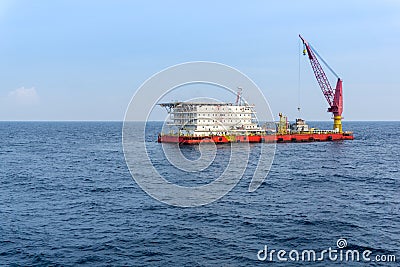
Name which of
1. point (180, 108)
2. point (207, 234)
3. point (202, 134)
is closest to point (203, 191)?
point (207, 234)

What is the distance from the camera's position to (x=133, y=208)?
124ft

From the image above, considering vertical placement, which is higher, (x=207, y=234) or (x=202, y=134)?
(x=202, y=134)

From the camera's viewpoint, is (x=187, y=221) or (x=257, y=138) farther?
(x=257, y=138)

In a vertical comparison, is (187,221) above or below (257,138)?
below

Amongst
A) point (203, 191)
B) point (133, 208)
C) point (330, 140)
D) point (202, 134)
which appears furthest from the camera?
point (330, 140)

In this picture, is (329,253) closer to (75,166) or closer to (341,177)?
(341,177)

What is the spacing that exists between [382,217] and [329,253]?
11076 millimetres

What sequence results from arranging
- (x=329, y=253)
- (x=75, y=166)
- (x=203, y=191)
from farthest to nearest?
(x=75, y=166) → (x=203, y=191) → (x=329, y=253)

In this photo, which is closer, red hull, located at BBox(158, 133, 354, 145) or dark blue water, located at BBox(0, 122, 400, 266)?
dark blue water, located at BBox(0, 122, 400, 266)

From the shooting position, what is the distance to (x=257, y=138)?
357 ft

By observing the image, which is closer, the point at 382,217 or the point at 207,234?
the point at 207,234

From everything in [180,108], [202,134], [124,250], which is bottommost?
[124,250]

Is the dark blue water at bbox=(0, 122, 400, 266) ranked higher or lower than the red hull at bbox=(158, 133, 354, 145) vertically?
lower

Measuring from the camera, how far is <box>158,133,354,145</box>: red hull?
101731 millimetres
